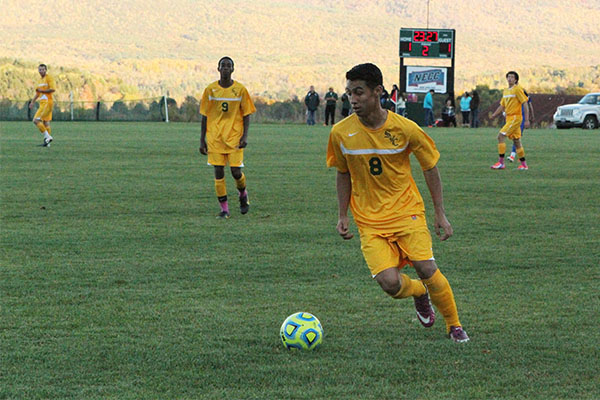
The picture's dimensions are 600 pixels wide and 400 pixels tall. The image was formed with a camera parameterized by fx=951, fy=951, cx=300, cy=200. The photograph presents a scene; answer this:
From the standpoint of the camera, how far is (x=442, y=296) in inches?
223

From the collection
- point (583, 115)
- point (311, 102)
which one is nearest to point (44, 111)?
point (311, 102)

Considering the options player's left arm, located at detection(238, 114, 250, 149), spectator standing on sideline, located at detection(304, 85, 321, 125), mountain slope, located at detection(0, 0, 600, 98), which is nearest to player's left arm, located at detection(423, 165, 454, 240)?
player's left arm, located at detection(238, 114, 250, 149)

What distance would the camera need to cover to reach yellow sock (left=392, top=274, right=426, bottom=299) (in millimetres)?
5703

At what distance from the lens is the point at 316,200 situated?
531 inches

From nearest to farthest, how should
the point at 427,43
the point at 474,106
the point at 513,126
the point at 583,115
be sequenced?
the point at 513,126 < the point at 583,115 < the point at 427,43 < the point at 474,106

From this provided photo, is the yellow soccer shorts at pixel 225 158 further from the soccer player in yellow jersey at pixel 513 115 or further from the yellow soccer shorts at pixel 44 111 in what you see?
the yellow soccer shorts at pixel 44 111

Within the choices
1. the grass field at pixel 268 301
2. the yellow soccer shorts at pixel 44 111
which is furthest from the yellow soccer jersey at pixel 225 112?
the yellow soccer shorts at pixel 44 111

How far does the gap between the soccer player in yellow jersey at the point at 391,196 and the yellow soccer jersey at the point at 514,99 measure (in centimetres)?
1357

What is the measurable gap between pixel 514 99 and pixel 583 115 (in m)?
27.3

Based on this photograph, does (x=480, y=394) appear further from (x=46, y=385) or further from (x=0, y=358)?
(x=0, y=358)

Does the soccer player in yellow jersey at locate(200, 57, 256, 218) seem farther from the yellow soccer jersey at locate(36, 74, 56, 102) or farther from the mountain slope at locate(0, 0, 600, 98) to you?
the mountain slope at locate(0, 0, 600, 98)

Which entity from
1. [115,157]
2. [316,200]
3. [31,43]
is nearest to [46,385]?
[316,200]

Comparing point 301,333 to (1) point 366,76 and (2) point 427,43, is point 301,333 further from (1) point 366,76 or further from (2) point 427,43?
(2) point 427,43

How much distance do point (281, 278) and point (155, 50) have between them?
6961 inches
